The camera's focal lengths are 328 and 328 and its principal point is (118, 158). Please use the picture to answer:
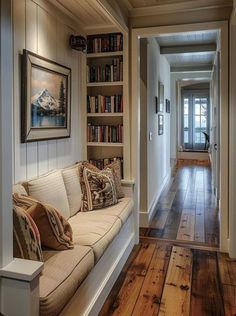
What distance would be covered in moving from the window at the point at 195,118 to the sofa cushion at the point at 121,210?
9621 millimetres

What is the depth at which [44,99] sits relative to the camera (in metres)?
2.70

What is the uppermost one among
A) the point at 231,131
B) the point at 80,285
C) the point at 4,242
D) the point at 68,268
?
the point at 231,131

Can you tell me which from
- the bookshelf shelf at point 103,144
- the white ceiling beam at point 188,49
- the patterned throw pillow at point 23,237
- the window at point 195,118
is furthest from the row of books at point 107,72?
the window at point 195,118

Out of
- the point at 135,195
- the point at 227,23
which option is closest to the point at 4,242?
the point at 135,195

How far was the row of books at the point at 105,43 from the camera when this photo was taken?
3.52 m

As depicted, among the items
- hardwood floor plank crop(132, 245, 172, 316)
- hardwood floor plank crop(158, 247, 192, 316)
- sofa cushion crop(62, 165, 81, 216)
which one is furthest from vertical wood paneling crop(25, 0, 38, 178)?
hardwood floor plank crop(158, 247, 192, 316)

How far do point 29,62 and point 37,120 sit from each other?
446mm

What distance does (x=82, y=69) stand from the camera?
3572mm

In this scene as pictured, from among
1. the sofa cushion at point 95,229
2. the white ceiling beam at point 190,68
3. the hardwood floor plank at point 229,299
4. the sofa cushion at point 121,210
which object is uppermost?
the white ceiling beam at point 190,68

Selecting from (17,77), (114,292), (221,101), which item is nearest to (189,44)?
A: (221,101)

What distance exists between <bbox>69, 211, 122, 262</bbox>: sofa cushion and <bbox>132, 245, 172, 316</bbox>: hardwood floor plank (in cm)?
51

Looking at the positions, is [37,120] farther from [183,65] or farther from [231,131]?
[183,65]

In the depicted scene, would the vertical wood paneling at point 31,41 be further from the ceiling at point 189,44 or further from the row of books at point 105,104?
the ceiling at point 189,44

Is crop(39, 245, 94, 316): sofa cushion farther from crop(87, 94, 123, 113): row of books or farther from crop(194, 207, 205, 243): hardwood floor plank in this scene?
crop(194, 207, 205, 243): hardwood floor plank
